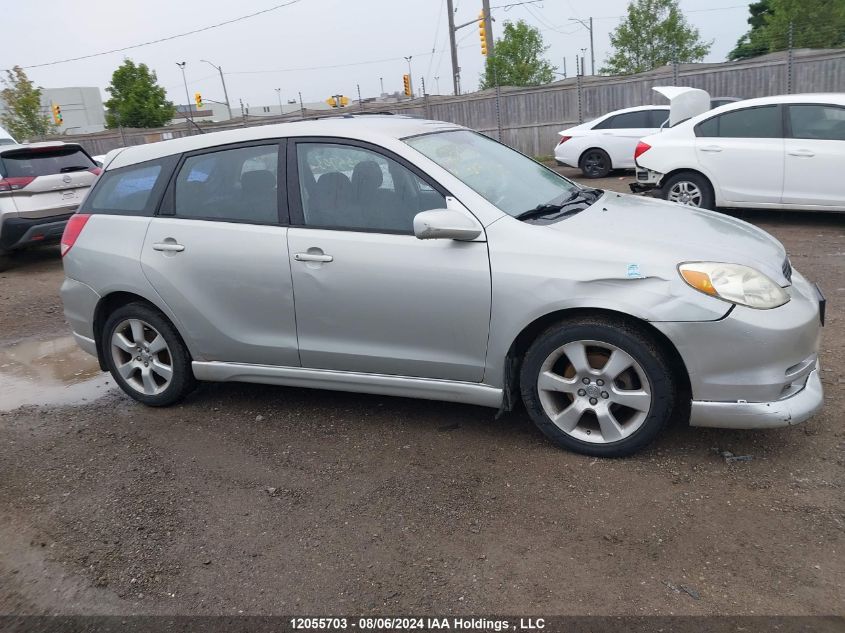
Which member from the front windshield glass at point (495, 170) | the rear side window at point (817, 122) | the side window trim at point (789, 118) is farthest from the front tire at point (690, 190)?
the front windshield glass at point (495, 170)

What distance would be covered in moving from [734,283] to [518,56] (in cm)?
4617

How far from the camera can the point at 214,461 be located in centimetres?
407

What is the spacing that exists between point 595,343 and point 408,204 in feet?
4.07

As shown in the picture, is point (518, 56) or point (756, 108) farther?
point (518, 56)

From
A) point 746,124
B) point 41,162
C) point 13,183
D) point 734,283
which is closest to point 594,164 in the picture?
point 746,124

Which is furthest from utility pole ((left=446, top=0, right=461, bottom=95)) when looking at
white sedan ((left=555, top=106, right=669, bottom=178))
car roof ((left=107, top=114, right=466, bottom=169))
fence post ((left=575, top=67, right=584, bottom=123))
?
car roof ((left=107, top=114, right=466, bottom=169))

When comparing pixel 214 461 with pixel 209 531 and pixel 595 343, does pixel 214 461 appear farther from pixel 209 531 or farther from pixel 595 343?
pixel 595 343

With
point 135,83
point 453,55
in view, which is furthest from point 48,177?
point 135,83

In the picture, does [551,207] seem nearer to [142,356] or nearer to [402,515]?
[402,515]

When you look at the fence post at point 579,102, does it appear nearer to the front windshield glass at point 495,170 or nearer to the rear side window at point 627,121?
the rear side window at point 627,121

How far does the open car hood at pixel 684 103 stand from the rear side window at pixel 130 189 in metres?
8.17

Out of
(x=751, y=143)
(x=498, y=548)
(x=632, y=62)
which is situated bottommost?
(x=498, y=548)

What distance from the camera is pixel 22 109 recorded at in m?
32.2

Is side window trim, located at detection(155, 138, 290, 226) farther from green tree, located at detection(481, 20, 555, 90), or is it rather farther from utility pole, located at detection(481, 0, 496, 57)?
green tree, located at detection(481, 20, 555, 90)
